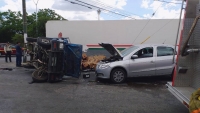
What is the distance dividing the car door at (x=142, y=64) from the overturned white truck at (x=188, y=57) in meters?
4.07

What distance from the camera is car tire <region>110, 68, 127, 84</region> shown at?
358 inches

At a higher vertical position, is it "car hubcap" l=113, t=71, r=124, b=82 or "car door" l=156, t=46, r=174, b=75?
"car door" l=156, t=46, r=174, b=75

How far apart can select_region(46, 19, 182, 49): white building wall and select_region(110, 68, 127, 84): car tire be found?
747 cm

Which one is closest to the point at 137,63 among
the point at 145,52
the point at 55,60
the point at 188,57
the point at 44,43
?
the point at 145,52

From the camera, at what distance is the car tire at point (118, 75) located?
29.9 ft

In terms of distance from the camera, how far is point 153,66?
30.3 feet

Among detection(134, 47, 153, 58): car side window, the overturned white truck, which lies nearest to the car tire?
detection(134, 47, 153, 58): car side window

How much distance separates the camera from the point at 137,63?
916 cm

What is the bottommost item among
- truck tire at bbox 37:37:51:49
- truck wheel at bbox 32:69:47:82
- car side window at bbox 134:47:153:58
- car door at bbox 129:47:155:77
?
truck wheel at bbox 32:69:47:82

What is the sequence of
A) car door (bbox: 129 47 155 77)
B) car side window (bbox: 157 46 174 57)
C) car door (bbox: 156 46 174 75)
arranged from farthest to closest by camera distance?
car side window (bbox: 157 46 174 57), car door (bbox: 156 46 174 75), car door (bbox: 129 47 155 77)

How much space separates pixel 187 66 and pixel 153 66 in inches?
170

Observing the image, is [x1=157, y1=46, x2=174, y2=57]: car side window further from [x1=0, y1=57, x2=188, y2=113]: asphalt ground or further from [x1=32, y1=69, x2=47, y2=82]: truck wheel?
[x1=32, y1=69, x2=47, y2=82]: truck wheel

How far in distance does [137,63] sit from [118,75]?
927mm

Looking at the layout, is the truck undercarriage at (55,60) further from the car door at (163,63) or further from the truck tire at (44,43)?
the car door at (163,63)
